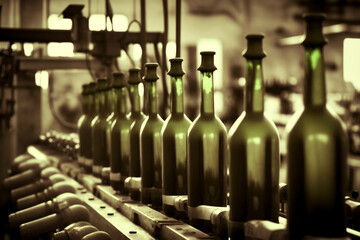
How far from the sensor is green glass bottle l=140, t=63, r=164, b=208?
1441 millimetres

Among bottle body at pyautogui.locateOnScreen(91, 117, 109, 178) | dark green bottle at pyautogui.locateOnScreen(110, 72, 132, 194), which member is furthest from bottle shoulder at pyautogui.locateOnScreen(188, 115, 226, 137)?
bottle body at pyautogui.locateOnScreen(91, 117, 109, 178)

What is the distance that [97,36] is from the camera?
2.46m

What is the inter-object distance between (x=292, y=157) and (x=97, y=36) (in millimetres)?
1754

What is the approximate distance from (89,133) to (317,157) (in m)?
1.66

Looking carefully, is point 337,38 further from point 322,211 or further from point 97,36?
point 322,211

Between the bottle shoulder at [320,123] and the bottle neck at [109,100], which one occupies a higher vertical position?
the bottle neck at [109,100]

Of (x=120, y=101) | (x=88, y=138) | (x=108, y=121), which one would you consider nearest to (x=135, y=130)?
(x=120, y=101)

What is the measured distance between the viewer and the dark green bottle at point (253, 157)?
3.16 feet

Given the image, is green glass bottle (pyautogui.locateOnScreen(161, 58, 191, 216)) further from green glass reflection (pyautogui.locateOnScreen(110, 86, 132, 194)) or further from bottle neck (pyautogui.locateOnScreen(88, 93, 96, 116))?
bottle neck (pyautogui.locateOnScreen(88, 93, 96, 116))

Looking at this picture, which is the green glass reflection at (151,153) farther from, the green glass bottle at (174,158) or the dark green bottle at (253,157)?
the dark green bottle at (253,157)

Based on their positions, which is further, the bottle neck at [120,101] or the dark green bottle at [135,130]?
the bottle neck at [120,101]

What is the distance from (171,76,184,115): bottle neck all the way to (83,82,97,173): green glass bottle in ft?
3.42

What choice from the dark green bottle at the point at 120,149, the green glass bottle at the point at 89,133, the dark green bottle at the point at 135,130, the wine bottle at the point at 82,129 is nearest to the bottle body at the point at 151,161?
the dark green bottle at the point at 135,130

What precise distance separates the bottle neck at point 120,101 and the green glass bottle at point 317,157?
3.28 ft
